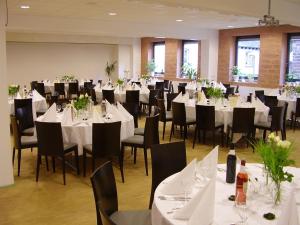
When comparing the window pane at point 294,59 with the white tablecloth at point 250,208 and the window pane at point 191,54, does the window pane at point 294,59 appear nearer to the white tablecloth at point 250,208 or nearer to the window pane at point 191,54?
the window pane at point 191,54

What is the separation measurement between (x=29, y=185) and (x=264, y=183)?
10.4 feet

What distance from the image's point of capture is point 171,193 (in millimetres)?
2369

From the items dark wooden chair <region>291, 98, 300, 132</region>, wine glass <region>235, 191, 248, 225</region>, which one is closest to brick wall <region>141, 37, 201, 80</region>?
dark wooden chair <region>291, 98, 300, 132</region>

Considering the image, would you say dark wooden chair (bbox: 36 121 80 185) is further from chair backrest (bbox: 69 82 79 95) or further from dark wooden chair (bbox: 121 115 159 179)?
chair backrest (bbox: 69 82 79 95)

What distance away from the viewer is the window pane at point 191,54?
1461cm

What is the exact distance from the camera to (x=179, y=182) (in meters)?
2.42

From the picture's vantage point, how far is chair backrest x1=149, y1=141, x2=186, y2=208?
3.16m

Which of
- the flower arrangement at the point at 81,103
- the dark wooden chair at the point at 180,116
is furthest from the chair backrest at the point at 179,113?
the flower arrangement at the point at 81,103

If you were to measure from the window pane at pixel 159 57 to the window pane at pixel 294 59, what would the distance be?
6.16 m

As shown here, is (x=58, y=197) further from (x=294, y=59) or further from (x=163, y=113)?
(x=294, y=59)

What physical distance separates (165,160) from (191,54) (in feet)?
39.7

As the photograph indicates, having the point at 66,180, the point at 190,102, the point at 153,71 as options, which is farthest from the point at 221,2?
the point at 153,71

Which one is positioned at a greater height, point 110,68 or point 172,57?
point 172,57

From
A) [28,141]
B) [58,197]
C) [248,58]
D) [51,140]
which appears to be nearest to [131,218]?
[58,197]
